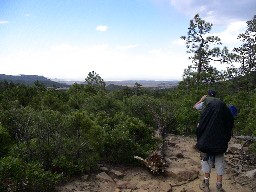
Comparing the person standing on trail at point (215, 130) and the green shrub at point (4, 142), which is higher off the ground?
the person standing on trail at point (215, 130)

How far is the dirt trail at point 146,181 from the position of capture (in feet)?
21.0

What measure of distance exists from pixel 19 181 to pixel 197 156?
5179mm

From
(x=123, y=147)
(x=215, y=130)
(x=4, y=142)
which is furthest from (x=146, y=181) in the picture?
(x=4, y=142)

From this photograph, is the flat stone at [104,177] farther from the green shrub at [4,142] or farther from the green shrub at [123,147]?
the green shrub at [4,142]

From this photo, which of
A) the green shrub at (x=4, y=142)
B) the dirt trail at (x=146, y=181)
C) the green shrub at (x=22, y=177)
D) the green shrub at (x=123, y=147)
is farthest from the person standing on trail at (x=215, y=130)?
the green shrub at (x=4, y=142)

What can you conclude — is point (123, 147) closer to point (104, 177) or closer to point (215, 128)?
point (104, 177)

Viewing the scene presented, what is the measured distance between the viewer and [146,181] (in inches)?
269

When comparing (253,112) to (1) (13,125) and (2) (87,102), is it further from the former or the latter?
(1) (13,125)

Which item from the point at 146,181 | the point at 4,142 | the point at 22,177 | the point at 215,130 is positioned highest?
the point at 215,130

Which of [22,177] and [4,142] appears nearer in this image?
[22,177]

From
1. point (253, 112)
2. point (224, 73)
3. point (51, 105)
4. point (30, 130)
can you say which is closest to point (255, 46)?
point (224, 73)

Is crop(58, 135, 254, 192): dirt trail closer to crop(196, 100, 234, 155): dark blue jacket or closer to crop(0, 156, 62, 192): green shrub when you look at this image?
crop(0, 156, 62, 192): green shrub

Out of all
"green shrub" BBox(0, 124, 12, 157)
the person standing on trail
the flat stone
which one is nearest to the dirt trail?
the flat stone

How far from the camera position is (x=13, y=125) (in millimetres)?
7902
